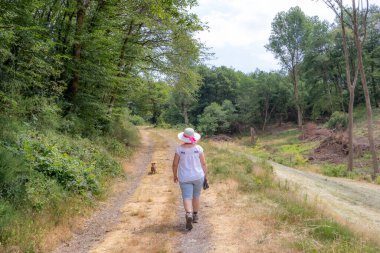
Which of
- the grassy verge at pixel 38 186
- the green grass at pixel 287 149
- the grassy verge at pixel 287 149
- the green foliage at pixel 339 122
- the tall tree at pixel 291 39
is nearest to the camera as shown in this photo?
the grassy verge at pixel 38 186

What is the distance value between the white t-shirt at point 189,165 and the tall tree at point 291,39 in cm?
4738

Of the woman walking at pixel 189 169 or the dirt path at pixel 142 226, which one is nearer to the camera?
the dirt path at pixel 142 226

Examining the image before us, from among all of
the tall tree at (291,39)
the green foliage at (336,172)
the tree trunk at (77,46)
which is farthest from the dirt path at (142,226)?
the tall tree at (291,39)

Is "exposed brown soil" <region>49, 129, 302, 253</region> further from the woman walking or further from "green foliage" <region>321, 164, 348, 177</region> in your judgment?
"green foliage" <region>321, 164, 348, 177</region>

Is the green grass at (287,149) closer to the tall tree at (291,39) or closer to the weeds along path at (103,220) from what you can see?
the tall tree at (291,39)

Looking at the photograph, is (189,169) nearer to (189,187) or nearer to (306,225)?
(189,187)

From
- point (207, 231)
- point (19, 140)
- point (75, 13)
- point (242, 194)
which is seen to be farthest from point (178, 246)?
point (75, 13)

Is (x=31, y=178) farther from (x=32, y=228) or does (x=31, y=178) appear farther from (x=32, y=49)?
(x=32, y=49)

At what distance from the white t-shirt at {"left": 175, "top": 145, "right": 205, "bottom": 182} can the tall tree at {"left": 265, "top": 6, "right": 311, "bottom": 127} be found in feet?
155

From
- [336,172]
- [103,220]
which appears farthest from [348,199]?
[103,220]

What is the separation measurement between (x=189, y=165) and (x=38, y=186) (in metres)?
3.15

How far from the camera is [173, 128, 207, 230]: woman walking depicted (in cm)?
686

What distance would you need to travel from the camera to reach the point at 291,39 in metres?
53.2

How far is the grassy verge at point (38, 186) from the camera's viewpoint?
5.95m
